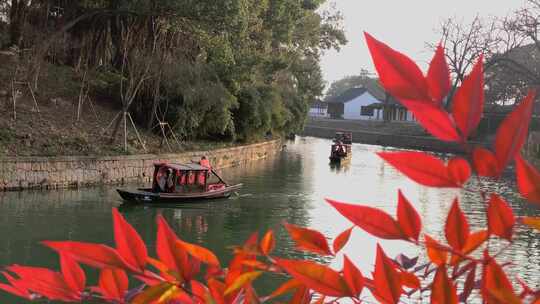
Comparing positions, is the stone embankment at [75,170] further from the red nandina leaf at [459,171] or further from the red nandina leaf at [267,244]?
the red nandina leaf at [459,171]

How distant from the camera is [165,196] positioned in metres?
16.7

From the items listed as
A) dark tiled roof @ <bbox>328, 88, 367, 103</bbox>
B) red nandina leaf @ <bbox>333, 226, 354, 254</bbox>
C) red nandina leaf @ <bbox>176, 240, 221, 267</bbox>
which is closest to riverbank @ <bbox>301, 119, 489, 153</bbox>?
dark tiled roof @ <bbox>328, 88, 367, 103</bbox>

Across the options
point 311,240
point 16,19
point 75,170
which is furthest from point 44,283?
point 16,19

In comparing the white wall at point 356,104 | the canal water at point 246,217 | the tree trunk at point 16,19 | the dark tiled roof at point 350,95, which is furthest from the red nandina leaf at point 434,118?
the dark tiled roof at point 350,95

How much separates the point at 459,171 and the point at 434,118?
3.2 inches

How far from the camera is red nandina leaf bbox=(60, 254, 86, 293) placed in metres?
1.19

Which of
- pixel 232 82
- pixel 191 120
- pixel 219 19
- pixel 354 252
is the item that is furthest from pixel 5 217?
pixel 232 82

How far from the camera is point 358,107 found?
84188 millimetres

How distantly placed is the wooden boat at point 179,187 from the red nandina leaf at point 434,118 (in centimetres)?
1560

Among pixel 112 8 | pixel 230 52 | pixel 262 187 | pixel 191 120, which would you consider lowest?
pixel 262 187

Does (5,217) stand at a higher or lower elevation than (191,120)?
lower

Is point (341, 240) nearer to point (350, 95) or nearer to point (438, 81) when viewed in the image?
point (438, 81)

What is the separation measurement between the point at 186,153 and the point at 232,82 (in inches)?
198

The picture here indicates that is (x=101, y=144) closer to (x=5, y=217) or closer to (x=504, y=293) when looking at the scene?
(x=5, y=217)
